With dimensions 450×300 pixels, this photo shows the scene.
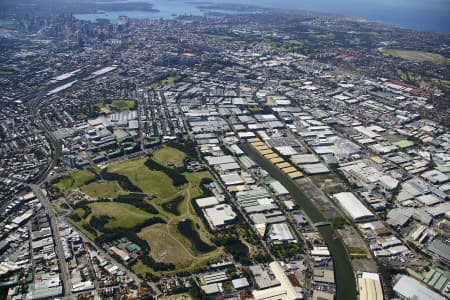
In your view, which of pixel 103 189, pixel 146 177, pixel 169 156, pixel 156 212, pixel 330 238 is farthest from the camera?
pixel 169 156

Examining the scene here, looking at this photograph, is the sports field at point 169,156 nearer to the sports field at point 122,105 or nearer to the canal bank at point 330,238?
the canal bank at point 330,238

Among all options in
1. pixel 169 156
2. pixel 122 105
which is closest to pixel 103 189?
pixel 169 156

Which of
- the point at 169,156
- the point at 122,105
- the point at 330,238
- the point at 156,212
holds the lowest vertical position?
the point at 330,238

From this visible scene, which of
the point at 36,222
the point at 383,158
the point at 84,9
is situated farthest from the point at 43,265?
the point at 84,9

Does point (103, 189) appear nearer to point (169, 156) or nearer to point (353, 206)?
point (169, 156)

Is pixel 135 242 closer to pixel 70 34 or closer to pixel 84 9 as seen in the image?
pixel 70 34
